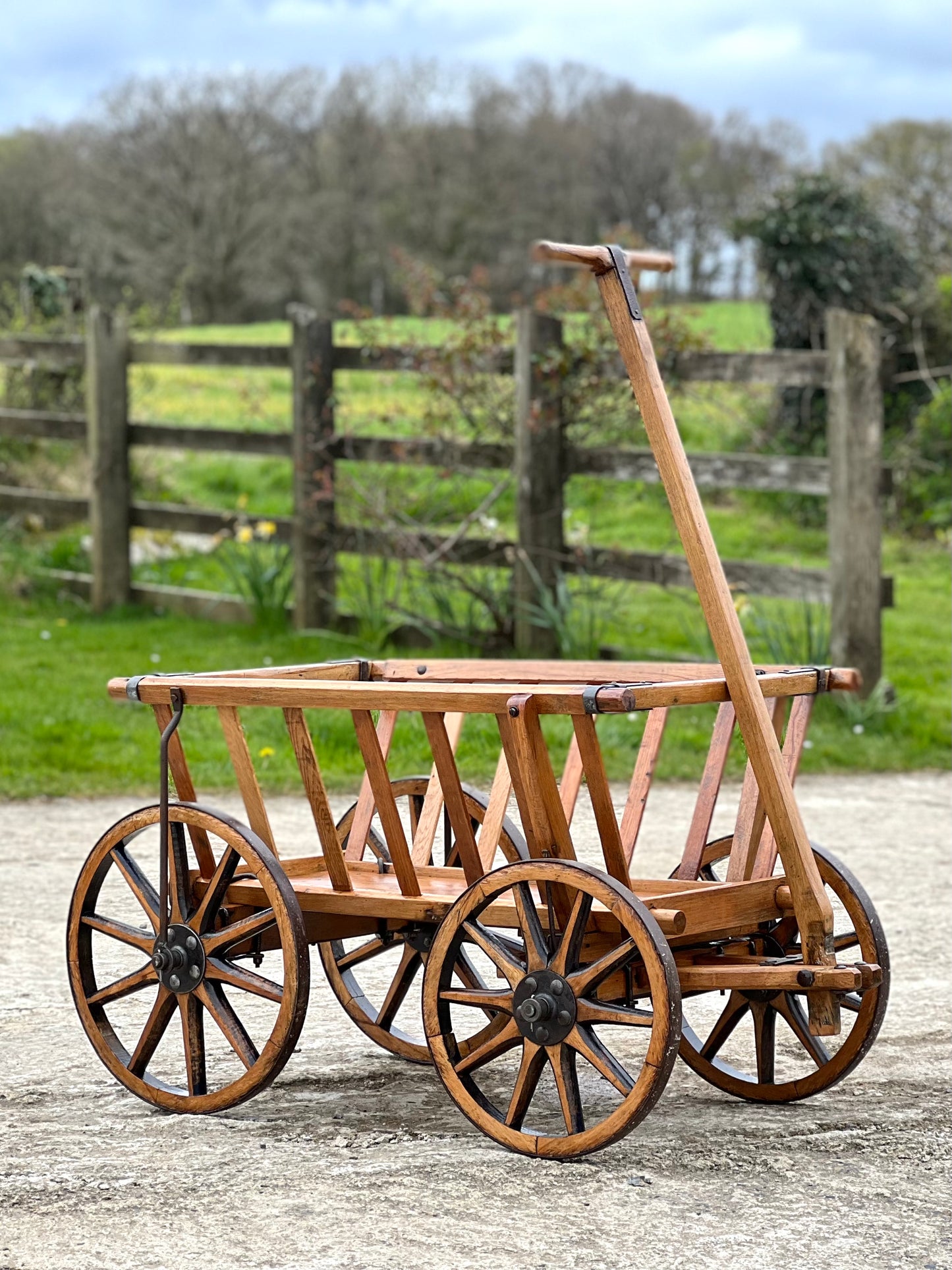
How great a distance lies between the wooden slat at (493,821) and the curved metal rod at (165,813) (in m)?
0.62

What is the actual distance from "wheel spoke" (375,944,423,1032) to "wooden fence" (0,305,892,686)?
3.94 meters

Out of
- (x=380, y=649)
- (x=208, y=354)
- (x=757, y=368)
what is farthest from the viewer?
(x=208, y=354)

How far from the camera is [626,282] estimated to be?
2914 mm

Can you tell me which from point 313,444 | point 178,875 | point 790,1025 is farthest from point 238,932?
point 313,444

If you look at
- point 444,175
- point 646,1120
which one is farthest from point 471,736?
point 444,175

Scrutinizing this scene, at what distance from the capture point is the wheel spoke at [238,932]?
3.02m

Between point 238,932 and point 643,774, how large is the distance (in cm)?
88

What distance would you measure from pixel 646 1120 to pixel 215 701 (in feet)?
3.85

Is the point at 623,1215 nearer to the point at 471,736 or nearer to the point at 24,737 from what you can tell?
the point at 471,736

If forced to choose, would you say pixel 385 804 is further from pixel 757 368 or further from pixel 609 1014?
pixel 757 368

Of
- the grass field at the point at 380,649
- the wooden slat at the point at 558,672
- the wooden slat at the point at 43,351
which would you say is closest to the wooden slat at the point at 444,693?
the wooden slat at the point at 558,672

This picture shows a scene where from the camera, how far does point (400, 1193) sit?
8.60 ft

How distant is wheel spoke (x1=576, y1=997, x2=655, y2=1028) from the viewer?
2.64 m

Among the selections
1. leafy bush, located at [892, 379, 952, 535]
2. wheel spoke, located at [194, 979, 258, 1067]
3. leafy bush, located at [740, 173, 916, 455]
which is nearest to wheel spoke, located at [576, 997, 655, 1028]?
wheel spoke, located at [194, 979, 258, 1067]
